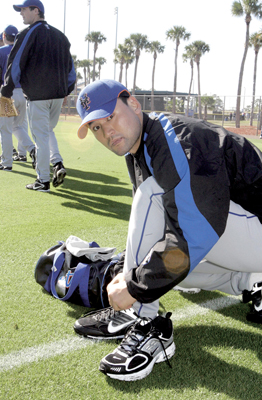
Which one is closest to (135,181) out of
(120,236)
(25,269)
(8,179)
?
(25,269)

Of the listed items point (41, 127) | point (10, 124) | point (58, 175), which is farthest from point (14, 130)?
point (58, 175)

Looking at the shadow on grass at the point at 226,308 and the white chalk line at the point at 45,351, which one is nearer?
the white chalk line at the point at 45,351

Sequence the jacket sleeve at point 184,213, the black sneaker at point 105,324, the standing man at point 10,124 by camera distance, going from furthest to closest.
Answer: the standing man at point 10,124, the black sneaker at point 105,324, the jacket sleeve at point 184,213

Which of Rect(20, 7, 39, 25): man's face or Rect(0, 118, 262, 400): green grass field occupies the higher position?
Rect(20, 7, 39, 25): man's face

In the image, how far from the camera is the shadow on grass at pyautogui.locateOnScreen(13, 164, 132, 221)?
458 cm

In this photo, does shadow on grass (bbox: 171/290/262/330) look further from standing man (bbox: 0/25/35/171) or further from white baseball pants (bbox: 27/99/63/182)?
standing man (bbox: 0/25/35/171)

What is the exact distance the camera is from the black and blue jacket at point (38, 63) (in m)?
4.93

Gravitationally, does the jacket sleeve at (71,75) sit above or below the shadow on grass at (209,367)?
above

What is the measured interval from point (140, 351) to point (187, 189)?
2.80ft

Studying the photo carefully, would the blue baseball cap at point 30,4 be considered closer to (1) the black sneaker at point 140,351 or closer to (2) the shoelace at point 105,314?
(2) the shoelace at point 105,314

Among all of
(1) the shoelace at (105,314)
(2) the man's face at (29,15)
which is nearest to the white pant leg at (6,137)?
(2) the man's face at (29,15)

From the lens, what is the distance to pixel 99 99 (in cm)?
178

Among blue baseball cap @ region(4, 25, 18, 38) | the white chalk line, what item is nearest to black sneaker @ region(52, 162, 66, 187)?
blue baseball cap @ region(4, 25, 18, 38)

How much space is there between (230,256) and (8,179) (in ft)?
16.1
